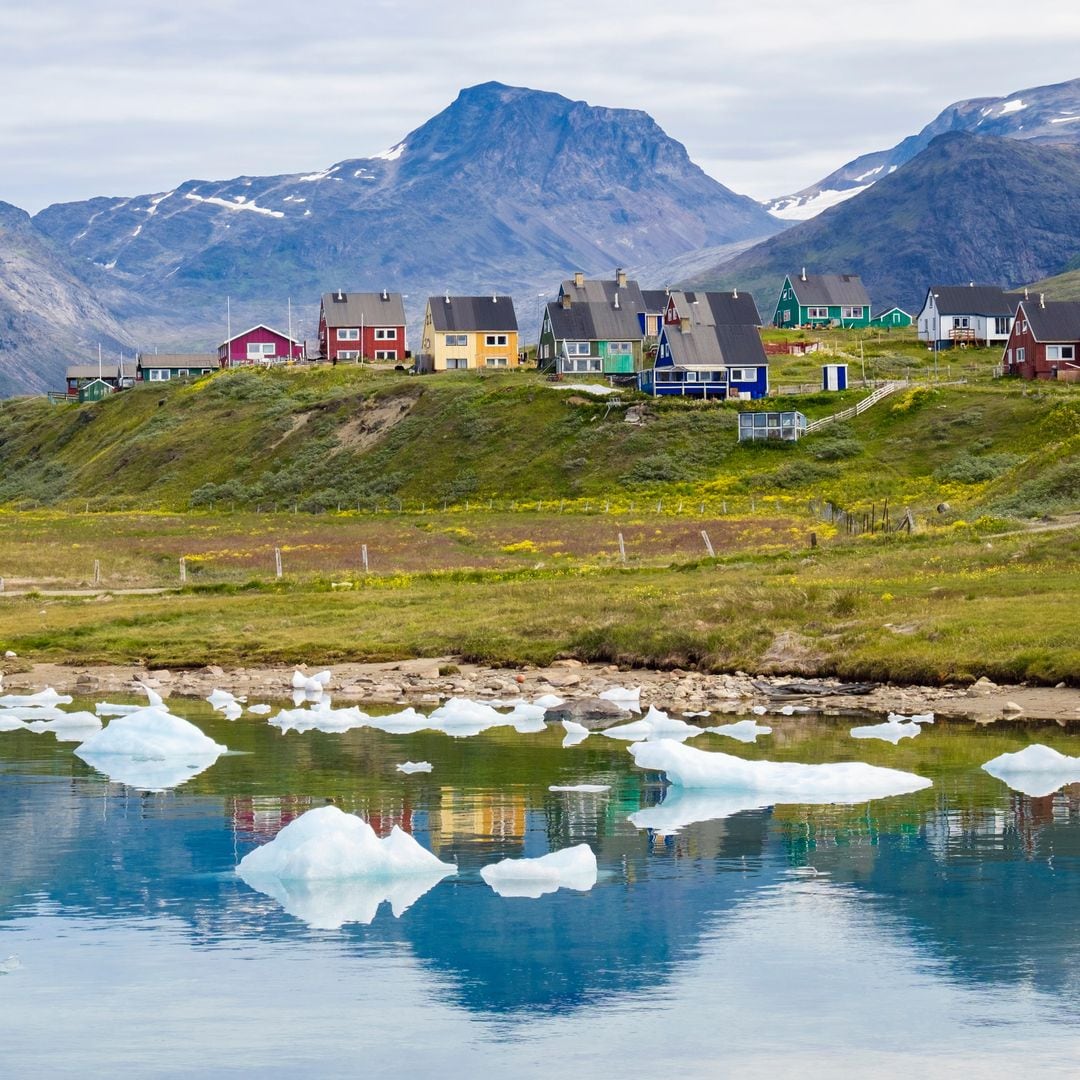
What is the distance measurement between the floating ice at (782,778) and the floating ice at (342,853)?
6.86m

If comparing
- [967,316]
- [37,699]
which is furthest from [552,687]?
[967,316]

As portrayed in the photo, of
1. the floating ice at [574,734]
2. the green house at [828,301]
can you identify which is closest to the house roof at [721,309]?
the green house at [828,301]

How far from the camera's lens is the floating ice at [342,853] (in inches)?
926

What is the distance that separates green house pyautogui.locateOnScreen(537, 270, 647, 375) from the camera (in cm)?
15425

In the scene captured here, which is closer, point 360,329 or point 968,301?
point 968,301

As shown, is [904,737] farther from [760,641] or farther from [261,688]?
[261,688]

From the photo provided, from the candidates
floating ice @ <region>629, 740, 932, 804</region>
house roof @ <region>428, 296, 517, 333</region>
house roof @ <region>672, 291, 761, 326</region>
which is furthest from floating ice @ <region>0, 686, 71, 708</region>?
house roof @ <region>428, 296, 517, 333</region>

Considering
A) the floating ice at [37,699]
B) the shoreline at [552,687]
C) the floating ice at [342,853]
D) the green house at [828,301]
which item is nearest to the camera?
the floating ice at [342,853]

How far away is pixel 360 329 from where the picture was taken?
191250 millimetres

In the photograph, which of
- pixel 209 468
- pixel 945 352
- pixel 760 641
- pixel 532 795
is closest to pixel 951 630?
pixel 760 641

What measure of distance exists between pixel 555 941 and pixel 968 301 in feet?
540

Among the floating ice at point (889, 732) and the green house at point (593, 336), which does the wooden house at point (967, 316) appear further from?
the floating ice at point (889, 732)

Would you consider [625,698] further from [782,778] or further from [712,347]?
[712,347]

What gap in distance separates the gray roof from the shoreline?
356ft
